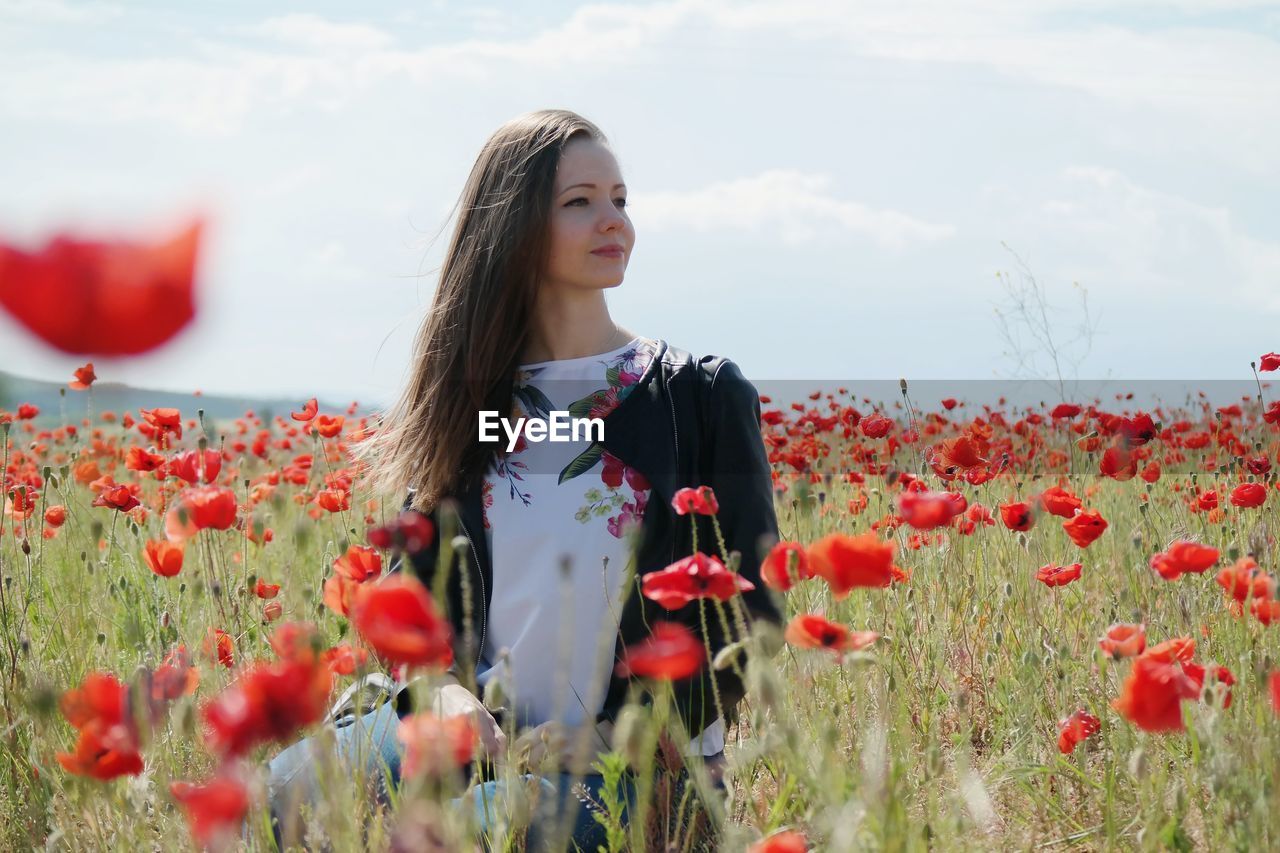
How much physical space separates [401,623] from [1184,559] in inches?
57.5

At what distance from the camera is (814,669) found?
237cm

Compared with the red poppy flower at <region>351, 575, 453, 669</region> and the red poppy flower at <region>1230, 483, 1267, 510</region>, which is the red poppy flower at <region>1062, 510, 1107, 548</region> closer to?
the red poppy flower at <region>1230, 483, 1267, 510</region>

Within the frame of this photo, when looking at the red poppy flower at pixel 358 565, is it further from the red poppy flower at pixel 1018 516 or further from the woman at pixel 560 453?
the red poppy flower at pixel 1018 516

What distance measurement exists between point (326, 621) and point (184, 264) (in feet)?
8.88

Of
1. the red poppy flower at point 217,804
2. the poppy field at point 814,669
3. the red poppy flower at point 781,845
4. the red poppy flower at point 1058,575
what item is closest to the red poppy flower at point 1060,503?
the poppy field at point 814,669

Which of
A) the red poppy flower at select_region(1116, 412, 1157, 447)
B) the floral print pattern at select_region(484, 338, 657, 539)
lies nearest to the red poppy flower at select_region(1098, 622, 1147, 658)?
the floral print pattern at select_region(484, 338, 657, 539)

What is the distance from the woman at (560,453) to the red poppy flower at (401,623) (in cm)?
103

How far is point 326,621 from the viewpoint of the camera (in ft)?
9.98

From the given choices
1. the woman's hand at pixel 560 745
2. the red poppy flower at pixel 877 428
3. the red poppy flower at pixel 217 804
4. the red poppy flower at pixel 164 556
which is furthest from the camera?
the red poppy flower at pixel 877 428

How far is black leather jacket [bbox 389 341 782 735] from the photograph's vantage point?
2.17 m

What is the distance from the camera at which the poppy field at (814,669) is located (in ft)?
4.09

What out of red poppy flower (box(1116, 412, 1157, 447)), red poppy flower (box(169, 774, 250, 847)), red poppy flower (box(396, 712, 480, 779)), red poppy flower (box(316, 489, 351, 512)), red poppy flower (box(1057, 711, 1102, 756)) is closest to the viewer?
red poppy flower (box(169, 774, 250, 847))

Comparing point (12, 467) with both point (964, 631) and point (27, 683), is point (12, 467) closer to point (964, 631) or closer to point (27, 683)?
point (27, 683)

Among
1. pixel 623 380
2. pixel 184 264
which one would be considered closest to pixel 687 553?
pixel 623 380
